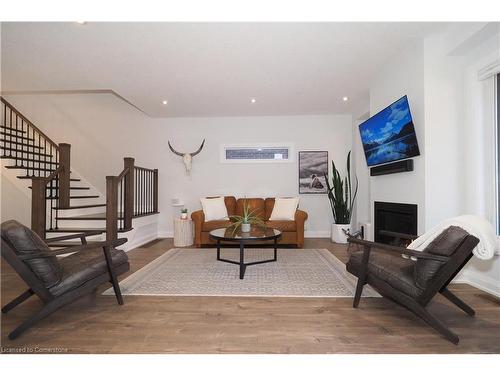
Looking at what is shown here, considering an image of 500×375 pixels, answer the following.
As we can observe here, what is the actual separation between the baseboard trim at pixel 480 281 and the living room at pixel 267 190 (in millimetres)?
19

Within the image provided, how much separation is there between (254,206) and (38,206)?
11.6 feet

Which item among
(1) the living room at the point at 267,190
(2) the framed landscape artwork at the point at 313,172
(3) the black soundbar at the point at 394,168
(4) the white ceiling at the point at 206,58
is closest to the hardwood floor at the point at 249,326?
(1) the living room at the point at 267,190

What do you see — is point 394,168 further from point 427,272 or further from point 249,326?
point 249,326

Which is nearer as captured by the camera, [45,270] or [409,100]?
[45,270]

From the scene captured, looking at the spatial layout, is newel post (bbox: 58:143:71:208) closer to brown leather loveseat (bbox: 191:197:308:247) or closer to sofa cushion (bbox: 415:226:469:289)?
brown leather loveseat (bbox: 191:197:308:247)

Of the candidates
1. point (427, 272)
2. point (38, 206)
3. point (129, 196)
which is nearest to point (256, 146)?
point (129, 196)

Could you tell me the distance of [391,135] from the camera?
10.5ft

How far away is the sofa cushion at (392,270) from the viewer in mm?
1919

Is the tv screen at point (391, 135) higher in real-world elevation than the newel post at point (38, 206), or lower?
higher

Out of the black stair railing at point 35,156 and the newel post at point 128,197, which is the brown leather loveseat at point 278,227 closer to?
the newel post at point 128,197

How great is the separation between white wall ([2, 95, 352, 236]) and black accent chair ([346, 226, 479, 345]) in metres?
3.55

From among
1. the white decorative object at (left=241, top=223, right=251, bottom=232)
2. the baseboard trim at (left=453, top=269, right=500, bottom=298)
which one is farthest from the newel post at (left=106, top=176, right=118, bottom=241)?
the baseboard trim at (left=453, top=269, right=500, bottom=298)
